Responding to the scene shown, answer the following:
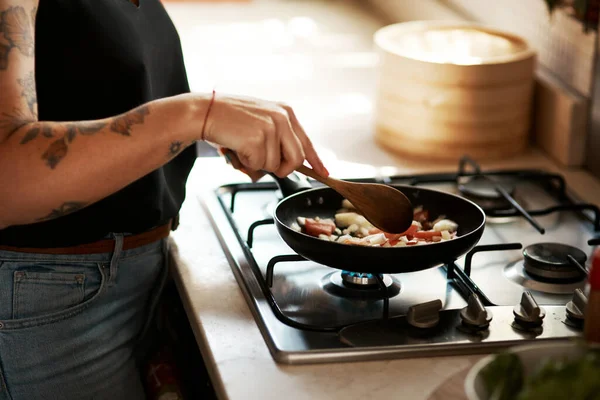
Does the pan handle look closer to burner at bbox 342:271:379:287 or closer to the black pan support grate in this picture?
the black pan support grate

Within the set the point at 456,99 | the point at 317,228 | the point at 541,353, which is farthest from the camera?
the point at 456,99

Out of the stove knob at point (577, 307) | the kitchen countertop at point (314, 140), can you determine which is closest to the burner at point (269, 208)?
the kitchen countertop at point (314, 140)

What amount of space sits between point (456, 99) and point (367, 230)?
512 mm

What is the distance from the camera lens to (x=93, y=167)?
1.05 metres

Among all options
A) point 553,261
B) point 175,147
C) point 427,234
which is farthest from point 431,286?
point 175,147

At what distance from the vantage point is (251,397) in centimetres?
97

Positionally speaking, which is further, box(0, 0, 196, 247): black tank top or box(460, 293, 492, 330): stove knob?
box(0, 0, 196, 247): black tank top

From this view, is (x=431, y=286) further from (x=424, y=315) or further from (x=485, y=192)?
(x=485, y=192)

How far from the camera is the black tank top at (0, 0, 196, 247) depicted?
1200 millimetres

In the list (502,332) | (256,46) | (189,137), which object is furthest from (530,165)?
(256,46)

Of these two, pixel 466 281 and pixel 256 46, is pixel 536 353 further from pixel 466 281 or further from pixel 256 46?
pixel 256 46

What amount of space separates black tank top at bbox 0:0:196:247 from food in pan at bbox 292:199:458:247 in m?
0.23

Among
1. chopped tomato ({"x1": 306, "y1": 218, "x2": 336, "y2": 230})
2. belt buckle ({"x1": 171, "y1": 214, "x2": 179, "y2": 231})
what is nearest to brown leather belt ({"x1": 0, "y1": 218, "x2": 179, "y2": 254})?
belt buckle ({"x1": 171, "y1": 214, "x2": 179, "y2": 231})

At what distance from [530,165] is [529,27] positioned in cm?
37
